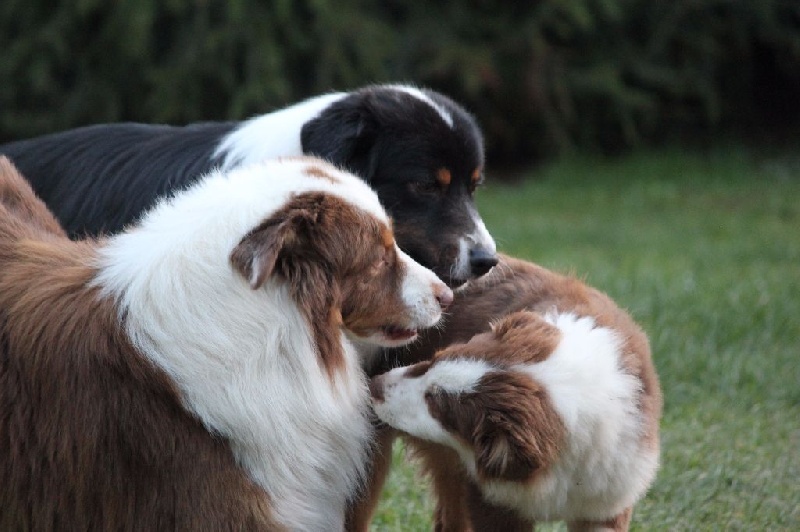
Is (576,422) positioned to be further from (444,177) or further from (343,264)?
(444,177)

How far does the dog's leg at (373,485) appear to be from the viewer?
13.4 feet

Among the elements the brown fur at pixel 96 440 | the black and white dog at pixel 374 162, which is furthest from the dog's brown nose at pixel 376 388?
the black and white dog at pixel 374 162

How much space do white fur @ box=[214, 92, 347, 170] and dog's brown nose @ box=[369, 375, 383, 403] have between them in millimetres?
1300

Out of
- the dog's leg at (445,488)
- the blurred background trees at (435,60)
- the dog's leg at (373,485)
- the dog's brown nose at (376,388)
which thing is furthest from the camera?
the blurred background trees at (435,60)

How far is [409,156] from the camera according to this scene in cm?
483

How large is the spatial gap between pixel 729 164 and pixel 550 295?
9689mm

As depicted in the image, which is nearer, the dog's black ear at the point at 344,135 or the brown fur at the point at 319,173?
the brown fur at the point at 319,173

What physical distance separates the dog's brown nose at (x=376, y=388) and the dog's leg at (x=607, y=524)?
0.91 metres

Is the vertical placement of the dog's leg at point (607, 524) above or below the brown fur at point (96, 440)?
below

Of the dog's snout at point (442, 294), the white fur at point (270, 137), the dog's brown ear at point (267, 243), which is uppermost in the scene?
the dog's brown ear at point (267, 243)

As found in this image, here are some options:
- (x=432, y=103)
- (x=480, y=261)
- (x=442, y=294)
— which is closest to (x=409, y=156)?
(x=432, y=103)

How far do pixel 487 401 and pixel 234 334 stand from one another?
925mm

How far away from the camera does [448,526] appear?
15.1 ft

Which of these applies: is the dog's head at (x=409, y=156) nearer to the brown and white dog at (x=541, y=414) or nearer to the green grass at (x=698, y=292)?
the brown and white dog at (x=541, y=414)
